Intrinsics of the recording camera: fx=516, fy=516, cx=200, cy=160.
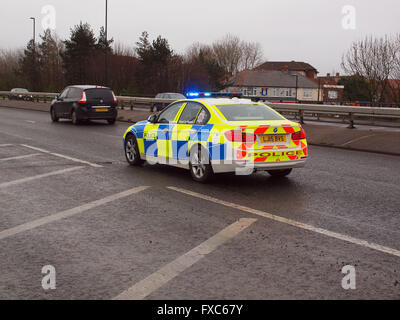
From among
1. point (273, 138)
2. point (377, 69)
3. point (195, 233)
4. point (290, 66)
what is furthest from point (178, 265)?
point (290, 66)

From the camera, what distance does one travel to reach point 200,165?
870 centimetres

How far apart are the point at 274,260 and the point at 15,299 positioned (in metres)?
2.23

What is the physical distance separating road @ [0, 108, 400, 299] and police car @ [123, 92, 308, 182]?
1.19 feet

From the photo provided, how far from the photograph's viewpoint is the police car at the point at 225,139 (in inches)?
320

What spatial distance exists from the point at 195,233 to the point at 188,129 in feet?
12.2

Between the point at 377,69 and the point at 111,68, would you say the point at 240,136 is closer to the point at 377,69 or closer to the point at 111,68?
the point at 377,69

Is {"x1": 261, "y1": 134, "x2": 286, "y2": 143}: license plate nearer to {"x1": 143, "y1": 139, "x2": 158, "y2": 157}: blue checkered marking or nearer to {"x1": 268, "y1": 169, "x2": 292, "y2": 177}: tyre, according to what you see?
{"x1": 268, "y1": 169, "x2": 292, "y2": 177}: tyre

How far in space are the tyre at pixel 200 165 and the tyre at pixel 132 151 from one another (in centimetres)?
192

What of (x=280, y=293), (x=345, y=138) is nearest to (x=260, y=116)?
(x=280, y=293)

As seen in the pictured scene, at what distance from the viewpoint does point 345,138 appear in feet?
51.6

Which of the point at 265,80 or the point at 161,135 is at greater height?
the point at 265,80

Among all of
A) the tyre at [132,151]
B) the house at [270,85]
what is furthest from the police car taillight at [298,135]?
the house at [270,85]

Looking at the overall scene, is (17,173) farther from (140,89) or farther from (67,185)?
(140,89)

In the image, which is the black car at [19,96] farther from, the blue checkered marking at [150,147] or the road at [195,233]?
the road at [195,233]
